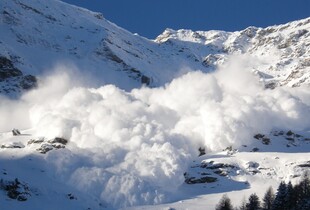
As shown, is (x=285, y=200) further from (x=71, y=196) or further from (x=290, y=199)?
(x=71, y=196)

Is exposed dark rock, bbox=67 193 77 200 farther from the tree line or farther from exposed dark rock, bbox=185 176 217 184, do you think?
exposed dark rock, bbox=185 176 217 184

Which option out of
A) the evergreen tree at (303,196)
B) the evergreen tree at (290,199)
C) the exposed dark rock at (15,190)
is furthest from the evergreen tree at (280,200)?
the exposed dark rock at (15,190)

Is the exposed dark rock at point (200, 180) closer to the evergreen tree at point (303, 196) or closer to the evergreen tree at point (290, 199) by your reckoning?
the evergreen tree at point (303, 196)

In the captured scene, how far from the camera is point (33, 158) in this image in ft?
629

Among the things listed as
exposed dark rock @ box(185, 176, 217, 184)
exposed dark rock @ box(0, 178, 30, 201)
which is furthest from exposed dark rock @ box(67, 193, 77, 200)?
exposed dark rock @ box(185, 176, 217, 184)

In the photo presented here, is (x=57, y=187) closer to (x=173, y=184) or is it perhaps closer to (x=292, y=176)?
(x=173, y=184)

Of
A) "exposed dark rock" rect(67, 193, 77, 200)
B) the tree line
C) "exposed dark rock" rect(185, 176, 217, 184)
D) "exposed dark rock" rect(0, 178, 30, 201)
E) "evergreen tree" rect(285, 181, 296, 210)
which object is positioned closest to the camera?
the tree line

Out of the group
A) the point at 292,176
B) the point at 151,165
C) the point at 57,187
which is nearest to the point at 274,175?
the point at 292,176

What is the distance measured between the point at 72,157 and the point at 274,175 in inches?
2206

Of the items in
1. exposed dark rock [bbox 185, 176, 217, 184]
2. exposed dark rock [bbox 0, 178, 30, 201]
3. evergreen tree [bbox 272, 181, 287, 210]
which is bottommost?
evergreen tree [bbox 272, 181, 287, 210]

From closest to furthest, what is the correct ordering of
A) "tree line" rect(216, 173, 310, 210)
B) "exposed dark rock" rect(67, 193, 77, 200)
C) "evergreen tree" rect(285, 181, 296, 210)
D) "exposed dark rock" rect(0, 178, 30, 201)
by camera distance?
1. "tree line" rect(216, 173, 310, 210)
2. "evergreen tree" rect(285, 181, 296, 210)
3. "exposed dark rock" rect(0, 178, 30, 201)
4. "exposed dark rock" rect(67, 193, 77, 200)

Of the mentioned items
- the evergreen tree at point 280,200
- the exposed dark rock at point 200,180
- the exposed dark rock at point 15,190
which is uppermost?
the exposed dark rock at point 200,180

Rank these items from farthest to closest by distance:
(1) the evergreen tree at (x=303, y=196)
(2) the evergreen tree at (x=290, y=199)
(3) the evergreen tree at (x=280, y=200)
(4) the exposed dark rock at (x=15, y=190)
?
1. (4) the exposed dark rock at (x=15, y=190)
2. (3) the evergreen tree at (x=280, y=200)
3. (2) the evergreen tree at (x=290, y=199)
4. (1) the evergreen tree at (x=303, y=196)

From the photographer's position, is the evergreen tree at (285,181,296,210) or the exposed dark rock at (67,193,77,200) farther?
the exposed dark rock at (67,193,77,200)
